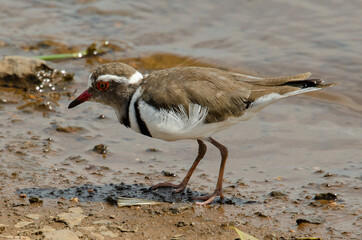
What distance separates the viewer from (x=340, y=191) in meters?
6.81

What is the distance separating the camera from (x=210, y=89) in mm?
6516

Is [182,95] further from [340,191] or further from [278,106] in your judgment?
[278,106]

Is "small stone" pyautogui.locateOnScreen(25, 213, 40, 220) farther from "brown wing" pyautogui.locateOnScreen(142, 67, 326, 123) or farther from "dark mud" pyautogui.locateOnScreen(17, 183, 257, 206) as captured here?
"brown wing" pyautogui.locateOnScreen(142, 67, 326, 123)

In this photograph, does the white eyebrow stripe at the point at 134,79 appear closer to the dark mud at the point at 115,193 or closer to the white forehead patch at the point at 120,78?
the white forehead patch at the point at 120,78

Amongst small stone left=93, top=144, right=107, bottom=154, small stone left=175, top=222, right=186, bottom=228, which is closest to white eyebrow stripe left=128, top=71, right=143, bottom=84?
small stone left=93, top=144, right=107, bottom=154

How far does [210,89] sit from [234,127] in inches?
90.5

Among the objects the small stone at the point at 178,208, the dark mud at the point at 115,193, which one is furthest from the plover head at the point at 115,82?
the small stone at the point at 178,208

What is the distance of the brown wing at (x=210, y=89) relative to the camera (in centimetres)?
637

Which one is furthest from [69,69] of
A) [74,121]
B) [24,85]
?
[74,121]

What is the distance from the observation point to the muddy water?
7.03 metres

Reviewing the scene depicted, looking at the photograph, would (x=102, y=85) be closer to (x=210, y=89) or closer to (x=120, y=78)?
(x=120, y=78)

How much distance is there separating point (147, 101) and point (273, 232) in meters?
1.95

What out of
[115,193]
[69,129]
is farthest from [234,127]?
[115,193]

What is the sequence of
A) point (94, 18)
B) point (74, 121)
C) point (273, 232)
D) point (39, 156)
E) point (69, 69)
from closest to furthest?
1. point (273, 232)
2. point (39, 156)
3. point (74, 121)
4. point (69, 69)
5. point (94, 18)
